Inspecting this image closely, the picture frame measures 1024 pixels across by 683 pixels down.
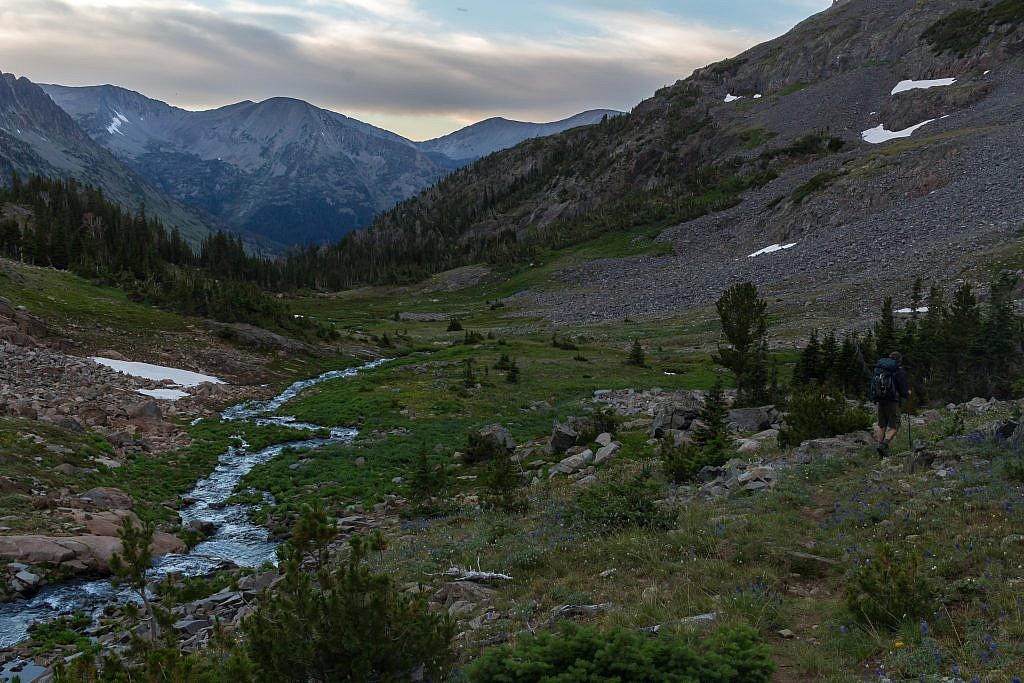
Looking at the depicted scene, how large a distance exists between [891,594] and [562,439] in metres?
17.1

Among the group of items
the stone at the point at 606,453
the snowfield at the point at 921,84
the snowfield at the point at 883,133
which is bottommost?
the stone at the point at 606,453

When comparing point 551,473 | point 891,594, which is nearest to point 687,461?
point 551,473

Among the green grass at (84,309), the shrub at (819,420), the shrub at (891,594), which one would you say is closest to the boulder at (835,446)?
the shrub at (819,420)

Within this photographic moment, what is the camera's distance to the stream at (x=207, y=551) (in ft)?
41.2

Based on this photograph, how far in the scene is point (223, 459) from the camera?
1019 inches

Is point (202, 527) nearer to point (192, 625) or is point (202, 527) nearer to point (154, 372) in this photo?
point (192, 625)

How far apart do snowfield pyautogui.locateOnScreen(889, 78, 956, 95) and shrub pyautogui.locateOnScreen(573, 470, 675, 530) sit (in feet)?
484

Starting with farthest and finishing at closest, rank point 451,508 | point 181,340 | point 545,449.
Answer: point 181,340, point 545,449, point 451,508

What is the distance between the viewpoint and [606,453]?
69.0ft

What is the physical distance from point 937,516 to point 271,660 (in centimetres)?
986

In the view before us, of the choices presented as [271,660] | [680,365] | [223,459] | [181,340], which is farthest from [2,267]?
[271,660]

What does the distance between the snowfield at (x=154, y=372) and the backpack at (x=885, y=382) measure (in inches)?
1391

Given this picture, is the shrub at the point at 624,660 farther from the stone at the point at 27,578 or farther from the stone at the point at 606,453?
the stone at the point at 606,453

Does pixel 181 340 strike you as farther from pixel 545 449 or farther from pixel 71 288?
pixel 545 449
